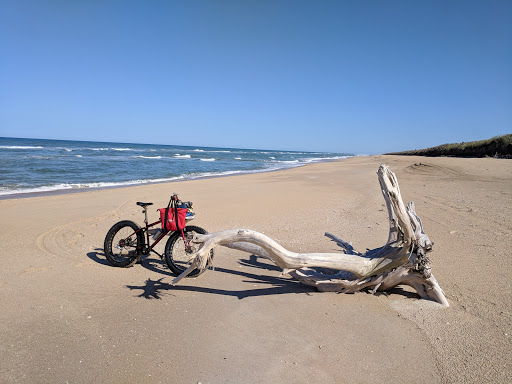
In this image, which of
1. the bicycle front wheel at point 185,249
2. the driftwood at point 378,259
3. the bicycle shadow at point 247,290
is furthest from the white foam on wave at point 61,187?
the driftwood at point 378,259

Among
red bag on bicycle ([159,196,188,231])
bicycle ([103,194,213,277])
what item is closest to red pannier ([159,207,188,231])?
red bag on bicycle ([159,196,188,231])

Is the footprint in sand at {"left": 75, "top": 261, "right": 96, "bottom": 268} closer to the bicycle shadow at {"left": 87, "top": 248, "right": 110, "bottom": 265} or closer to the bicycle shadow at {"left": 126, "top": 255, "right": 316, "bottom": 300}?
the bicycle shadow at {"left": 87, "top": 248, "right": 110, "bottom": 265}

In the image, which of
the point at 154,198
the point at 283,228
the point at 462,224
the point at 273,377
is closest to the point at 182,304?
the point at 273,377

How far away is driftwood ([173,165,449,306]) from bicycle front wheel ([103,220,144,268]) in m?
1.40

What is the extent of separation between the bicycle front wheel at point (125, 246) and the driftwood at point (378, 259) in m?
1.40

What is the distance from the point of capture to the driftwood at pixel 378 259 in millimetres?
3656

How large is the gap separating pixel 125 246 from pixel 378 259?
12.6ft

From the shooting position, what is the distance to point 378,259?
12.6ft

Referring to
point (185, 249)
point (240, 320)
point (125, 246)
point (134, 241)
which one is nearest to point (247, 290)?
point (240, 320)

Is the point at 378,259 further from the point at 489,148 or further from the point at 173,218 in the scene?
the point at 489,148

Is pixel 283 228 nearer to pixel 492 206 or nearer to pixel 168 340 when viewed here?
pixel 168 340

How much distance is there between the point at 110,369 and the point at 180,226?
2072mm

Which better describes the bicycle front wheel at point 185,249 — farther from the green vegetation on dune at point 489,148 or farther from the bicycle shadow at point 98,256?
the green vegetation on dune at point 489,148

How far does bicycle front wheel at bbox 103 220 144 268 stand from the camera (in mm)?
4852
